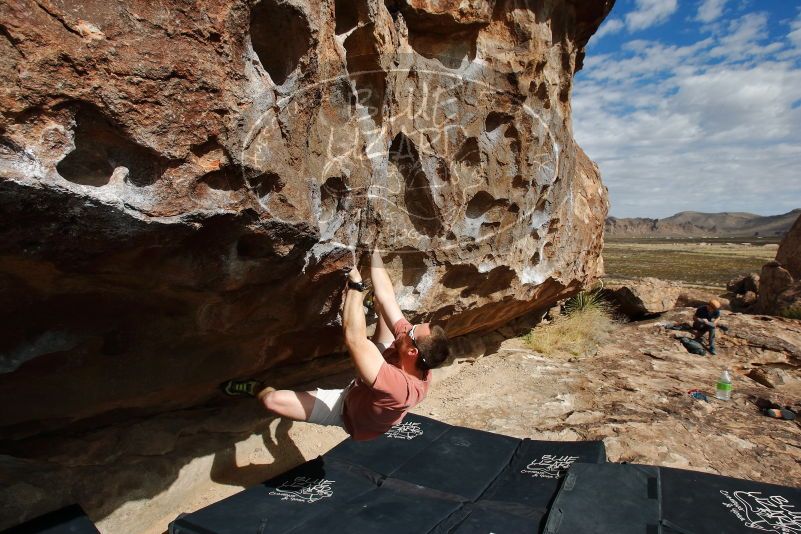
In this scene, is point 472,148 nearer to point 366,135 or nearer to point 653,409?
point 366,135

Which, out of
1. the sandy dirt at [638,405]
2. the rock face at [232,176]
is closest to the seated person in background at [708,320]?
the sandy dirt at [638,405]

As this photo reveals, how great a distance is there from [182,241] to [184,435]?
5.54 ft

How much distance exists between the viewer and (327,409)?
126 inches

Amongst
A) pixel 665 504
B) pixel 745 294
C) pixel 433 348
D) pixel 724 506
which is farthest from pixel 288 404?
pixel 745 294

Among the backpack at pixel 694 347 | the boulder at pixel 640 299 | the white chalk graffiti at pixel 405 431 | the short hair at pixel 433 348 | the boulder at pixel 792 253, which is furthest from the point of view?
the boulder at pixel 792 253

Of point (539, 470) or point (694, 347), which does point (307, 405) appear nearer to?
point (539, 470)

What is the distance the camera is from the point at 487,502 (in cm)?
305

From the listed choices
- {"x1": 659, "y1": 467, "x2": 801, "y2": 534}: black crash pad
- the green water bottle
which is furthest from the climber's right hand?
the green water bottle

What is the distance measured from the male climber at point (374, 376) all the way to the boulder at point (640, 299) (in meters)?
8.02

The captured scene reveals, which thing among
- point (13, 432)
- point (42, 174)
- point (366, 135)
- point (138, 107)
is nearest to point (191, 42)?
point (138, 107)

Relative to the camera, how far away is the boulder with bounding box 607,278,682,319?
10.1 metres

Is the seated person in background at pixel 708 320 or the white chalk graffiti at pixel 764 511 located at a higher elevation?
the seated person in background at pixel 708 320

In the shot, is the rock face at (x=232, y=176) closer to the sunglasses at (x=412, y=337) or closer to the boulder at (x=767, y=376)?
the sunglasses at (x=412, y=337)

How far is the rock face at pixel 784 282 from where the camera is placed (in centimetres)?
1055
